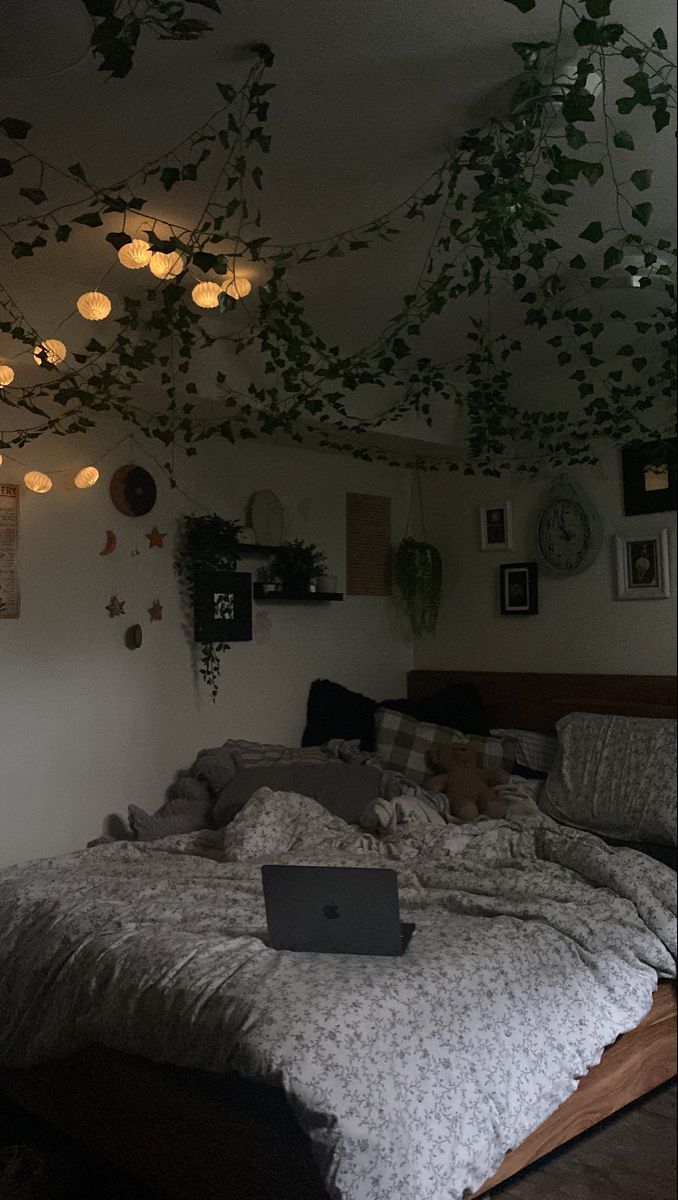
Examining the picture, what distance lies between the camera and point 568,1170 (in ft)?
3.97

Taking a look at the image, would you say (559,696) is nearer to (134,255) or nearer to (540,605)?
(540,605)

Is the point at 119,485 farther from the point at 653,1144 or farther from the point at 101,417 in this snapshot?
the point at 653,1144

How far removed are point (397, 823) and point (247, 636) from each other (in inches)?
16.0

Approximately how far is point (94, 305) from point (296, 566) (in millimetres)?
409

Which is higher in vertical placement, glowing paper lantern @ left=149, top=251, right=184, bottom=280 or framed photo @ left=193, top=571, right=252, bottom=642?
glowing paper lantern @ left=149, top=251, right=184, bottom=280

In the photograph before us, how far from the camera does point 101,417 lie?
1131 millimetres

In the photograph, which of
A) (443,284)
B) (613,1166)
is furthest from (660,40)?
(613,1166)

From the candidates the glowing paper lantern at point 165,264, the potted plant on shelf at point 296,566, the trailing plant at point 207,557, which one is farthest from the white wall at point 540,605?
the glowing paper lantern at point 165,264

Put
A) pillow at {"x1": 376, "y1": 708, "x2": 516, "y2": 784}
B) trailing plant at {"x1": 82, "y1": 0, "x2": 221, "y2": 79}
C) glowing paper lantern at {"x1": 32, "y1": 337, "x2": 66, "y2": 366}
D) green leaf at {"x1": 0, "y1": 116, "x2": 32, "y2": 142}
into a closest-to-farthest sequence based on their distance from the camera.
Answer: trailing plant at {"x1": 82, "y1": 0, "x2": 221, "y2": 79} < green leaf at {"x1": 0, "y1": 116, "x2": 32, "y2": 142} < glowing paper lantern at {"x1": 32, "y1": 337, "x2": 66, "y2": 366} < pillow at {"x1": 376, "y1": 708, "x2": 516, "y2": 784}

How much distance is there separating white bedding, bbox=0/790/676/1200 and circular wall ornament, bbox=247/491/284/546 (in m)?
0.32

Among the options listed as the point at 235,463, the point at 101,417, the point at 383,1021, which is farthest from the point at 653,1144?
the point at 101,417

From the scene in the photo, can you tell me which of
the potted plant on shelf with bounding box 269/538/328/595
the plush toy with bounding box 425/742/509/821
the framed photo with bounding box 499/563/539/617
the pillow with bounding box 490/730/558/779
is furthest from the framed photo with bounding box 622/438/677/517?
the potted plant on shelf with bounding box 269/538/328/595

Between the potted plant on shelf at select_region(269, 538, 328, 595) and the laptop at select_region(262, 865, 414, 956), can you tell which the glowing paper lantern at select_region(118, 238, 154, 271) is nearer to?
the potted plant on shelf at select_region(269, 538, 328, 595)

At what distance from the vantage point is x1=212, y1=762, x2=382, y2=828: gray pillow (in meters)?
1.14
